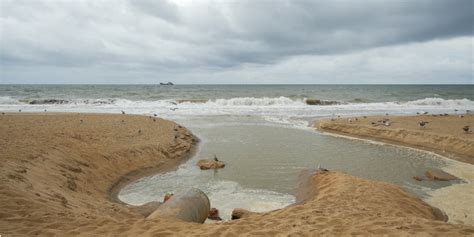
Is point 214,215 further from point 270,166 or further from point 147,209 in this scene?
point 270,166

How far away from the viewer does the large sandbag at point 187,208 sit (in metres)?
6.54

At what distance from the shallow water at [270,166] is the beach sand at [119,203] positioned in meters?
1.06

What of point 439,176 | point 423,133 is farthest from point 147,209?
point 423,133

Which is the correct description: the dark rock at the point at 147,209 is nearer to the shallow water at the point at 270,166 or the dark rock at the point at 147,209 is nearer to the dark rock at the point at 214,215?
the shallow water at the point at 270,166

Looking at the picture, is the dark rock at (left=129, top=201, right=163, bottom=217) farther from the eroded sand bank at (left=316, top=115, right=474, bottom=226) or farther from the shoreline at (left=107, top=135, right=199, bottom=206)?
the eroded sand bank at (left=316, top=115, right=474, bottom=226)

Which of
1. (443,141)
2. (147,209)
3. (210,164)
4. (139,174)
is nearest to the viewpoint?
(147,209)

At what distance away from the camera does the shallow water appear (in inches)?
378

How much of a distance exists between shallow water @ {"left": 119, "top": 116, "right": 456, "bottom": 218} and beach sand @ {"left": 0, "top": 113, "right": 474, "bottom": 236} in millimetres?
1062

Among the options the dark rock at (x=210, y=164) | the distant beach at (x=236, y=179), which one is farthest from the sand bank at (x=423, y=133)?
the dark rock at (x=210, y=164)

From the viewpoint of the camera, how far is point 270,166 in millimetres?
12820

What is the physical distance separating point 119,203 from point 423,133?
17.5 metres

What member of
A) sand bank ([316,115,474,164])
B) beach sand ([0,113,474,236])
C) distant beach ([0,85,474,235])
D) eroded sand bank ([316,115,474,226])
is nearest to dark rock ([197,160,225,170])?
distant beach ([0,85,474,235])

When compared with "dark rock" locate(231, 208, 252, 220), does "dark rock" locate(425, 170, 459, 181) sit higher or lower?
higher

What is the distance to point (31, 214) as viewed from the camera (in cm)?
565
